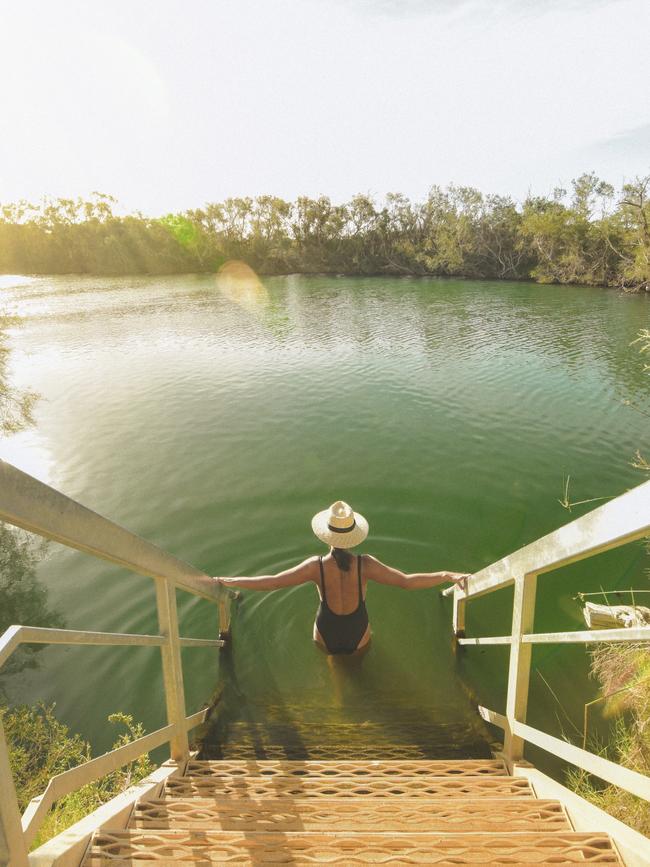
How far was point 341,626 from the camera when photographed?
12.7ft

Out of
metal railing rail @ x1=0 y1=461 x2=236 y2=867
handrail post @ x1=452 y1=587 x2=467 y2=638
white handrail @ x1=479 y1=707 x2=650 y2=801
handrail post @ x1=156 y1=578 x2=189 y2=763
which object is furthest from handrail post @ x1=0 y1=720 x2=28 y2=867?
handrail post @ x1=452 y1=587 x2=467 y2=638

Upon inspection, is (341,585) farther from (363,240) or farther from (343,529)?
(363,240)

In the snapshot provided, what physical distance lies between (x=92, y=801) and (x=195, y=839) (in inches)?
82.1

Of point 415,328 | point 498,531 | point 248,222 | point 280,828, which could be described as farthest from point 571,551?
point 248,222

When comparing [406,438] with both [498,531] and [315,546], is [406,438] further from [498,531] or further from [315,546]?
[315,546]

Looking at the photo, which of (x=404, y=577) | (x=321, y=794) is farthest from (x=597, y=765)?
(x=404, y=577)

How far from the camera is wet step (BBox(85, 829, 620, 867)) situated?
1483 mm

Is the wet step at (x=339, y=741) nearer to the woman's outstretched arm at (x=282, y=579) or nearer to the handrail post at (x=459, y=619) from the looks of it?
the handrail post at (x=459, y=619)

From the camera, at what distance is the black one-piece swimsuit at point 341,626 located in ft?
12.4

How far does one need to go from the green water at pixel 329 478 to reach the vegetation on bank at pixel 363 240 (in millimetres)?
16174

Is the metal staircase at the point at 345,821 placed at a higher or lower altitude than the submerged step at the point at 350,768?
higher

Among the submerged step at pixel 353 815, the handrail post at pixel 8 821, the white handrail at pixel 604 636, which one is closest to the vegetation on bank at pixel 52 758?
the submerged step at pixel 353 815

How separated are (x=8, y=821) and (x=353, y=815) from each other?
1515mm

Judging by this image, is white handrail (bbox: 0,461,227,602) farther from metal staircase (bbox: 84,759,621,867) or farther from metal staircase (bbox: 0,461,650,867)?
metal staircase (bbox: 84,759,621,867)
